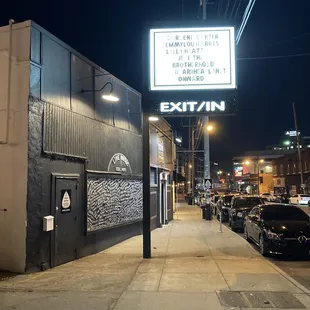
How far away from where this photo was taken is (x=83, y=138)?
39.2ft

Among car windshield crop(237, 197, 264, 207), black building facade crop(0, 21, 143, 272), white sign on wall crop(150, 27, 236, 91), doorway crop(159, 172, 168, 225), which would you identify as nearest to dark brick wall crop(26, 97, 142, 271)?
black building facade crop(0, 21, 143, 272)

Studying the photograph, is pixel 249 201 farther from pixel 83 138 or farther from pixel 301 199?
pixel 301 199

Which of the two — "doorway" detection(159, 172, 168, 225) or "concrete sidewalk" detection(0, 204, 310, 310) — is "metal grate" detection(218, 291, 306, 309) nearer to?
"concrete sidewalk" detection(0, 204, 310, 310)

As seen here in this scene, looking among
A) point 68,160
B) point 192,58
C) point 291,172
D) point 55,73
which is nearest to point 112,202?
point 68,160

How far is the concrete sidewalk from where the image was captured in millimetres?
6887

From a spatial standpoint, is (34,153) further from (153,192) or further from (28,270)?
(153,192)

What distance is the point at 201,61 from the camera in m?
11.6

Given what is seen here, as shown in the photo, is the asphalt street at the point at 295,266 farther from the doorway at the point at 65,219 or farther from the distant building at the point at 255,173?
the distant building at the point at 255,173

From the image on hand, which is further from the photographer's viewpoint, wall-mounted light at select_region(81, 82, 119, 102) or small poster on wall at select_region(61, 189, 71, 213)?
wall-mounted light at select_region(81, 82, 119, 102)

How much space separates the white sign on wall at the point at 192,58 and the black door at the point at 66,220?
378 cm

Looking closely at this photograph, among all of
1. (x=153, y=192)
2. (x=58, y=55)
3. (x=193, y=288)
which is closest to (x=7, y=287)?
(x=193, y=288)

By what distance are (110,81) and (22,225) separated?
6792 millimetres

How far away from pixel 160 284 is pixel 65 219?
3679mm

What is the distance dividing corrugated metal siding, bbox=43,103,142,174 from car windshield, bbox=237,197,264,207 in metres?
7.39
